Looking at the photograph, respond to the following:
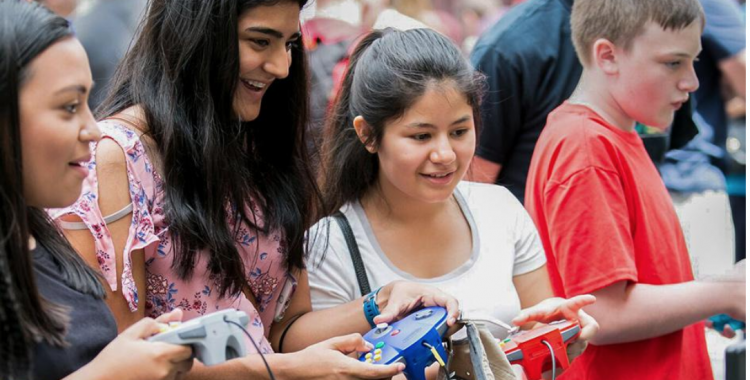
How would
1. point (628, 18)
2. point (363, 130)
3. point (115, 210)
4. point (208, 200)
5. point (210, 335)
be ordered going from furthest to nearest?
point (628, 18) → point (363, 130) → point (208, 200) → point (115, 210) → point (210, 335)

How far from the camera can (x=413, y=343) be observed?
1805mm

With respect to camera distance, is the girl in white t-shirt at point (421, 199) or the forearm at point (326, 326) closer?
the forearm at point (326, 326)

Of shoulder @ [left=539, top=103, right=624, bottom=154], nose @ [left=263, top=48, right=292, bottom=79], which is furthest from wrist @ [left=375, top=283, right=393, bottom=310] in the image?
shoulder @ [left=539, top=103, right=624, bottom=154]

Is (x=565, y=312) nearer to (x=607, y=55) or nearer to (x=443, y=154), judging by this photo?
(x=443, y=154)

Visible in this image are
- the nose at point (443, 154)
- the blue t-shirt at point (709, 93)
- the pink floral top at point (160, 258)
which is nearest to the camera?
the pink floral top at point (160, 258)

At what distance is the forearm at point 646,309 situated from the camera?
2.31m

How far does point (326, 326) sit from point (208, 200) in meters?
0.38

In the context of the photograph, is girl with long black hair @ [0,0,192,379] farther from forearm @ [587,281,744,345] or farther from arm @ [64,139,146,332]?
forearm @ [587,281,744,345]

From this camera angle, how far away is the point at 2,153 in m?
1.43

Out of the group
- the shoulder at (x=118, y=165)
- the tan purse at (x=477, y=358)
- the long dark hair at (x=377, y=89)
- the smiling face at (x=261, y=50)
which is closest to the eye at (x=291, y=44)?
the smiling face at (x=261, y=50)

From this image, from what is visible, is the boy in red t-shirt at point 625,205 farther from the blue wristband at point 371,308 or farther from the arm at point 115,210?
the arm at point 115,210

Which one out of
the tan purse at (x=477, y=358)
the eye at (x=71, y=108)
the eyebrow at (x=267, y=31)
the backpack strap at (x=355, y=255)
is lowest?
the tan purse at (x=477, y=358)

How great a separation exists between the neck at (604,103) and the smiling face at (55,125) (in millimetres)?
1373

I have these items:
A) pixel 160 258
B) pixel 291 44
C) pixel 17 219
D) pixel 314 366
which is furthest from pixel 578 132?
pixel 17 219
